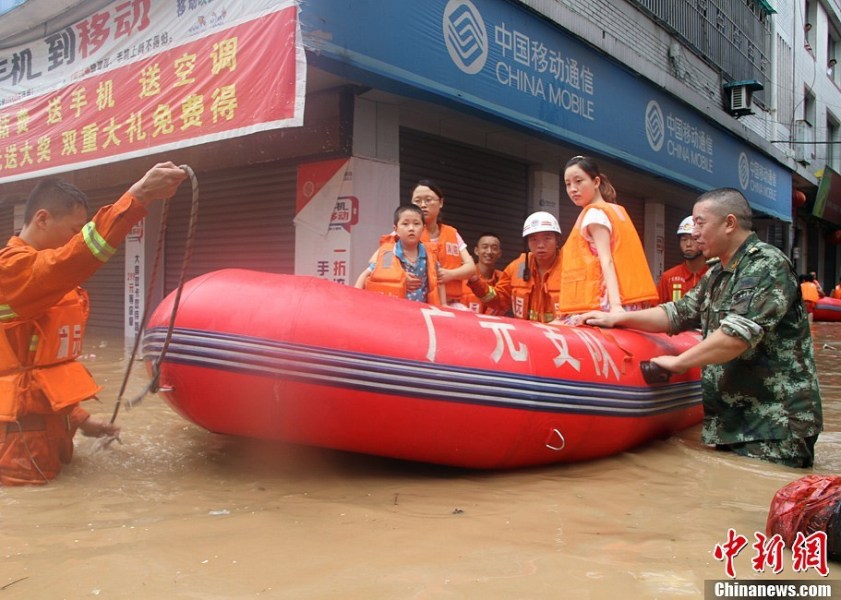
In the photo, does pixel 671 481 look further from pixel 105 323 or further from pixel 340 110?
pixel 105 323

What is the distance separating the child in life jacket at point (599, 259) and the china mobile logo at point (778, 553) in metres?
1.57

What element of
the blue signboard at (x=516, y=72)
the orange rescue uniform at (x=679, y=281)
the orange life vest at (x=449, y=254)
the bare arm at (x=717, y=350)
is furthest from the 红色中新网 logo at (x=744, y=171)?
the bare arm at (x=717, y=350)

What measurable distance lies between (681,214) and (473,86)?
26.6 feet

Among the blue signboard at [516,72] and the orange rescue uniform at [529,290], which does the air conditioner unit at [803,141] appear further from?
the orange rescue uniform at [529,290]

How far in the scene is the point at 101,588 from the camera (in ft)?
5.91

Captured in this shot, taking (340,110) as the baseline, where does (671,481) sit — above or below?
below

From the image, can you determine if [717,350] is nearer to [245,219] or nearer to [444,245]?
[444,245]

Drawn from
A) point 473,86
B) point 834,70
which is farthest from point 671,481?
point 834,70

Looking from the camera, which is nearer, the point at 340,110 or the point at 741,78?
the point at 340,110

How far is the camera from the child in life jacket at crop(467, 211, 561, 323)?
4.71 m

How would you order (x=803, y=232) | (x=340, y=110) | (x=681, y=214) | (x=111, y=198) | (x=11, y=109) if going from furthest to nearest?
(x=803, y=232) → (x=681, y=214) → (x=111, y=198) → (x=11, y=109) → (x=340, y=110)

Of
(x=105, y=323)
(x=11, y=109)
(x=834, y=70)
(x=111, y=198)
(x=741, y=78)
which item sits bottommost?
(x=105, y=323)

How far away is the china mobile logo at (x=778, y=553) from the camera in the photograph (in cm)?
195
